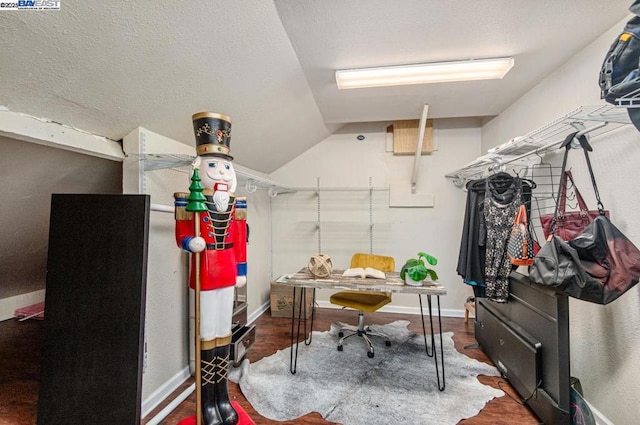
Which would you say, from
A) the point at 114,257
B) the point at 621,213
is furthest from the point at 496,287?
the point at 114,257

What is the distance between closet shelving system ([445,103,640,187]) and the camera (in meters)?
1.27

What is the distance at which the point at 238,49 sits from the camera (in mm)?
1477

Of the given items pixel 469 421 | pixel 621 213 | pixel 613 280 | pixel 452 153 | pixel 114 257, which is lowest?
pixel 469 421

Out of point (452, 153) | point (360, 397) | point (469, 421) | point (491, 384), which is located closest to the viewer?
point (469, 421)

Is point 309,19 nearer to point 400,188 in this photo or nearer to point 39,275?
point 400,188

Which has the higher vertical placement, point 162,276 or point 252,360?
point 162,276

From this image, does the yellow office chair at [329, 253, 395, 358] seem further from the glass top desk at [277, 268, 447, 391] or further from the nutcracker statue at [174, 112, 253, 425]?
the nutcracker statue at [174, 112, 253, 425]

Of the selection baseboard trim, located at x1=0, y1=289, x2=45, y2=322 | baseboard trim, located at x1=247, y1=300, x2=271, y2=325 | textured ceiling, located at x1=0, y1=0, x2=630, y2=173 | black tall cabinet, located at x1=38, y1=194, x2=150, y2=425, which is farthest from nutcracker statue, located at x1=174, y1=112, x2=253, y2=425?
baseboard trim, located at x1=0, y1=289, x2=45, y2=322

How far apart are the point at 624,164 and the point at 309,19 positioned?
6.49 ft

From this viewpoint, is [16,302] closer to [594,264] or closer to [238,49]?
[238,49]

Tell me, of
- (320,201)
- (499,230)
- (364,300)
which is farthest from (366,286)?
(320,201)

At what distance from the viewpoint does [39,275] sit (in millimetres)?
3086

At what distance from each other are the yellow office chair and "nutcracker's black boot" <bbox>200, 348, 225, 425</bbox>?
4.56 feet

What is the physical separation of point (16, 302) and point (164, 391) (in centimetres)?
302
